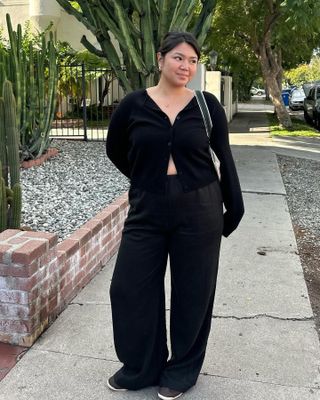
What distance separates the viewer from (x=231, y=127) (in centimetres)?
2028

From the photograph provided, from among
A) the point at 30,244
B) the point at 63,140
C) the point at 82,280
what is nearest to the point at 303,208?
the point at 82,280

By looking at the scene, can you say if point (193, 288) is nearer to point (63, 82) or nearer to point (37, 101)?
point (37, 101)

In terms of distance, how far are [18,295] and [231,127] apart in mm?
17924

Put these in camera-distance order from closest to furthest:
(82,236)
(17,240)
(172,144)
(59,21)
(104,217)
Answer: (172,144) → (17,240) → (82,236) → (104,217) → (59,21)

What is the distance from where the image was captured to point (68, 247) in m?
3.79

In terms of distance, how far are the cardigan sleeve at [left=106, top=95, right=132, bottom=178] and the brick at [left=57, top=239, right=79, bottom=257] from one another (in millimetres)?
1107

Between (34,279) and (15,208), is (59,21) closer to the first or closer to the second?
(15,208)

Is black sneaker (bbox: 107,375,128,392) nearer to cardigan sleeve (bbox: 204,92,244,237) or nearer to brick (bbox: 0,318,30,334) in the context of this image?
brick (bbox: 0,318,30,334)

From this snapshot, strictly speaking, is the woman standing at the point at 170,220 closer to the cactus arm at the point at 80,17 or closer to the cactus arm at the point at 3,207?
the cactus arm at the point at 3,207

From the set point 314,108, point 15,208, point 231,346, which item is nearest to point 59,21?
point 314,108

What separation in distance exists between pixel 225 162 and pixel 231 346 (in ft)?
4.51

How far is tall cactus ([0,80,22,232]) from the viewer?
12.5 feet

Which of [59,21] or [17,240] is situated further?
[59,21]

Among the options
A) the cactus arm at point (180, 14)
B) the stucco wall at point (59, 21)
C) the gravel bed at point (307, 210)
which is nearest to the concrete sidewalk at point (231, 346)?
the gravel bed at point (307, 210)
